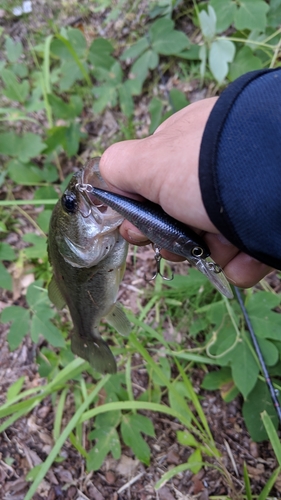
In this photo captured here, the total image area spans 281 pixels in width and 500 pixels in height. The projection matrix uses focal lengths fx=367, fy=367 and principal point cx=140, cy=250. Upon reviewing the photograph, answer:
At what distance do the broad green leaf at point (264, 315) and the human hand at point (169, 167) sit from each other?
37.6 inches

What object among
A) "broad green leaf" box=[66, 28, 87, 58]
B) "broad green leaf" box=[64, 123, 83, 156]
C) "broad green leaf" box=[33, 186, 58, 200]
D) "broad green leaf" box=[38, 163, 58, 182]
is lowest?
"broad green leaf" box=[33, 186, 58, 200]

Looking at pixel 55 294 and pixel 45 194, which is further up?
pixel 45 194

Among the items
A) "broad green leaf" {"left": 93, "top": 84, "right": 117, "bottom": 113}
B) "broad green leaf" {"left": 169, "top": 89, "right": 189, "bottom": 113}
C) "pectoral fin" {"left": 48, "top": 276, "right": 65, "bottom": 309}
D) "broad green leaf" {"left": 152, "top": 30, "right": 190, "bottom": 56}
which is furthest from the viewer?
"broad green leaf" {"left": 93, "top": 84, "right": 117, "bottom": 113}

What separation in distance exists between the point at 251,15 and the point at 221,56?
313mm

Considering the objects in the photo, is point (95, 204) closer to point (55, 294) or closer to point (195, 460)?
point (55, 294)

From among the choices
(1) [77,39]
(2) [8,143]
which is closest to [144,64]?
(1) [77,39]

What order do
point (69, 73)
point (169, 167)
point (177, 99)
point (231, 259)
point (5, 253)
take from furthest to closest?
point (69, 73) → point (177, 99) → point (5, 253) → point (231, 259) → point (169, 167)

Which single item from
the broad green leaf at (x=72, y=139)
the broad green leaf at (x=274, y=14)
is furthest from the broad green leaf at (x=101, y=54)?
the broad green leaf at (x=274, y=14)

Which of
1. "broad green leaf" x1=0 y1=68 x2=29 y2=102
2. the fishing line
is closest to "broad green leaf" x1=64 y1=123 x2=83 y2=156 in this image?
"broad green leaf" x1=0 y1=68 x2=29 y2=102

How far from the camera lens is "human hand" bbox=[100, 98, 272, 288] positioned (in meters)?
1.25

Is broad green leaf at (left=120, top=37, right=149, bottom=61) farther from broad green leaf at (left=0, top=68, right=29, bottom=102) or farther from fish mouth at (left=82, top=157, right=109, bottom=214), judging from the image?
fish mouth at (left=82, top=157, right=109, bottom=214)

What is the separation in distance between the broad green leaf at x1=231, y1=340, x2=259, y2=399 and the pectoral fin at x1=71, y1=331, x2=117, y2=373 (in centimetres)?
69

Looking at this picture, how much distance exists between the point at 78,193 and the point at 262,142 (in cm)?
79

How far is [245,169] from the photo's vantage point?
115 centimetres
